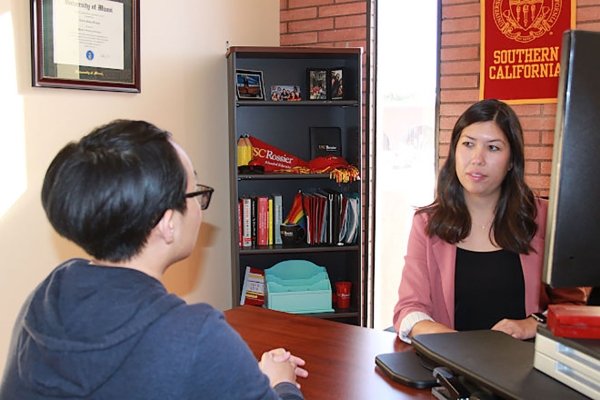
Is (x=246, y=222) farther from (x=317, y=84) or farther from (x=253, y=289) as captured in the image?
(x=317, y=84)

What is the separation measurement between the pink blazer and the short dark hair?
101cm

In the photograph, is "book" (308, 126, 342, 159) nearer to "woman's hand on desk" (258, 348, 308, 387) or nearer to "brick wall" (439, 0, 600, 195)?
"brick wall" (439, 0, 600, 195)

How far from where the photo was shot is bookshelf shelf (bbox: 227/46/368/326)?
10.3 feet

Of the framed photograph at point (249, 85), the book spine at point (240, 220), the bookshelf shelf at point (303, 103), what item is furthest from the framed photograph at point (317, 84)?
the book spine at point (240, 220)

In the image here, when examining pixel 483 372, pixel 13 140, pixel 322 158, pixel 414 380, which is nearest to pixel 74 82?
pixel 13 140

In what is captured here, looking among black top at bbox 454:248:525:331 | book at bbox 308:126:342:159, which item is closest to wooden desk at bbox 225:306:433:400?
black top at bbox 454:248:525:331

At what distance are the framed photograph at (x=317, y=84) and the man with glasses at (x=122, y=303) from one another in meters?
2.38

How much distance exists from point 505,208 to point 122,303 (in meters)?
1.38

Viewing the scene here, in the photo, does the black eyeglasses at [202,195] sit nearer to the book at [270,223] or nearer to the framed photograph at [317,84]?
the book at [270,223]

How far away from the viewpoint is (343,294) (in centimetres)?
333

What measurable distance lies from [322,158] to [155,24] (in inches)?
42.5

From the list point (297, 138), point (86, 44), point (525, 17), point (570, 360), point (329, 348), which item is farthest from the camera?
point (297, 138)

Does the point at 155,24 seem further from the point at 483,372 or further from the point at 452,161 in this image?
the point at 483,372

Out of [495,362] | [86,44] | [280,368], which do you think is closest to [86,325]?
[280,368]
